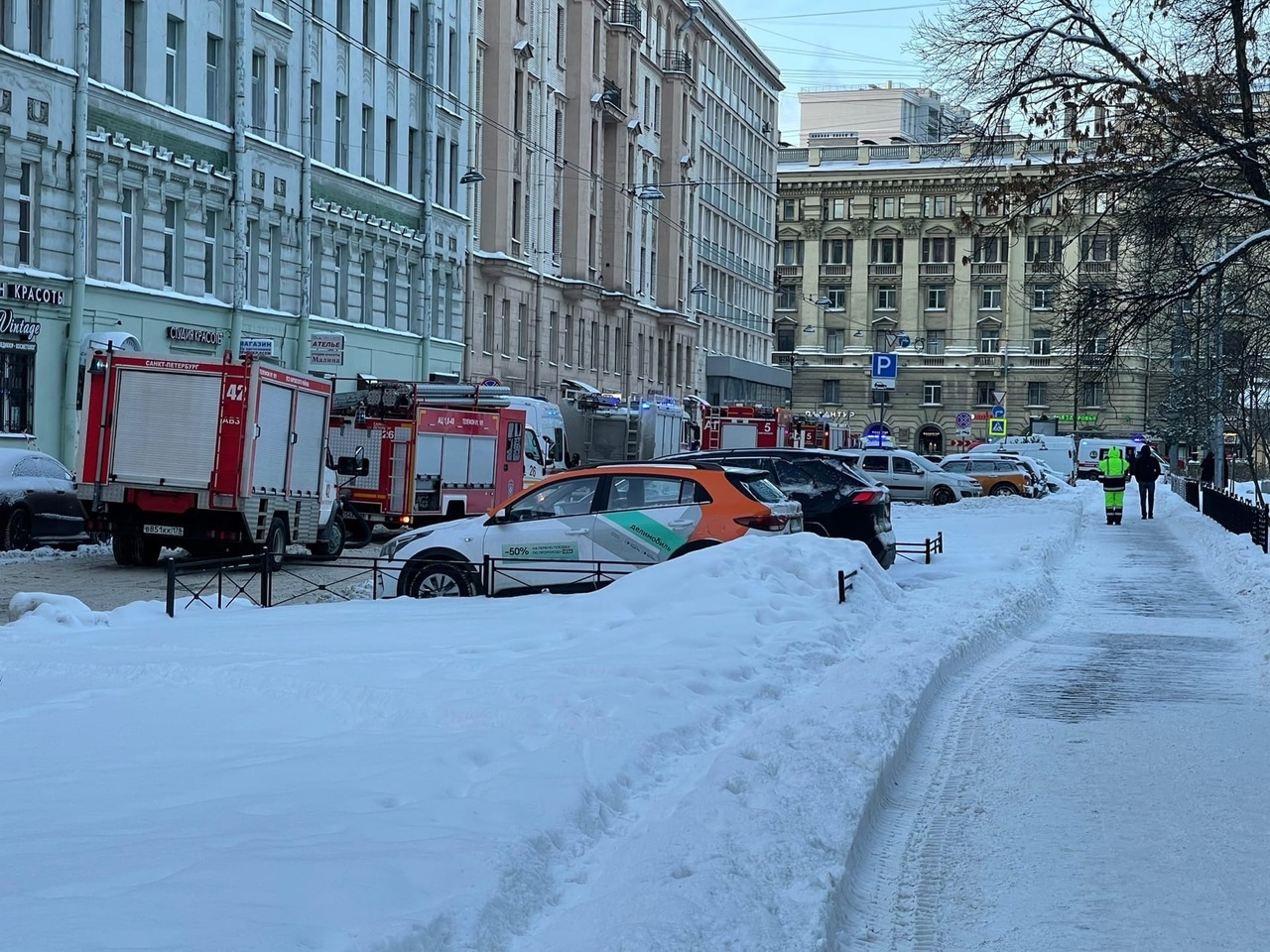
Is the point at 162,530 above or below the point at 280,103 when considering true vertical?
below

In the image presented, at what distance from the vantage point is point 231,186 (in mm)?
36750

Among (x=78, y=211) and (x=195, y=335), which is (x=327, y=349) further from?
(x=78, y=211)

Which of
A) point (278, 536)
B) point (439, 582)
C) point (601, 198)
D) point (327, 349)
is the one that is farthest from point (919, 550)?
point (601, 198)

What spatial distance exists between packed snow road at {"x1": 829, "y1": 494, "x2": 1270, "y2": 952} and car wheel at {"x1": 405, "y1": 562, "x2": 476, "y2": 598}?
5083mm

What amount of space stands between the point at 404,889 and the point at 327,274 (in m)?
38.1

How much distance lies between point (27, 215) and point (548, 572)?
18314mm

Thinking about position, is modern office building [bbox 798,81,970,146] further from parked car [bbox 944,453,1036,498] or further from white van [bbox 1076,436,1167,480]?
parked car [bbox 944,453,1036,498]

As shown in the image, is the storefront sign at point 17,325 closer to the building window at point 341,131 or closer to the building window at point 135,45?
the building window at point 135,45

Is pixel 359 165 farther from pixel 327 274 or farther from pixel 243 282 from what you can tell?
pixel 243 282

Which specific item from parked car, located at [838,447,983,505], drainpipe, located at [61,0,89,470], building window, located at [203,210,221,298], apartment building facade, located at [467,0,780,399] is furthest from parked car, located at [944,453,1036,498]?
drainpipe, located at [61,0,89,470]

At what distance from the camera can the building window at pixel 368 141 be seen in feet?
146

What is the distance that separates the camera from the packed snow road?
6.09 m

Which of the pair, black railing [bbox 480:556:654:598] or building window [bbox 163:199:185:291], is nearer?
black railing [bbox 480:556:654:598]

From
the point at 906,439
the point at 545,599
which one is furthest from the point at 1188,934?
the point at 906,439
